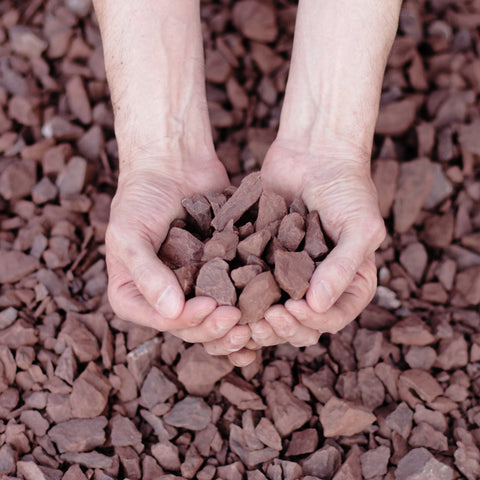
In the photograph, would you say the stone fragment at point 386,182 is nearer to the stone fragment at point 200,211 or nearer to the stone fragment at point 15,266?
the stone fragment at point 200,211

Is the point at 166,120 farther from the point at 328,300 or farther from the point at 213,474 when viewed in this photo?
the point at 213,474

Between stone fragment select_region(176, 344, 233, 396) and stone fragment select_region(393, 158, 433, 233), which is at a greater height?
stone fragment select_region(393, 158, 433, 233)


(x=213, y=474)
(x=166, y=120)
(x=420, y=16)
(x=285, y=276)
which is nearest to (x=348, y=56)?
(x=166, y=120)

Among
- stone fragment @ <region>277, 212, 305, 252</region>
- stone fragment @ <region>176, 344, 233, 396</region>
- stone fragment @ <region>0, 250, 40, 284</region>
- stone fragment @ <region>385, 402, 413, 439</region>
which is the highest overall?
stone fragment @ <region>277, 212, 305, 252</region>

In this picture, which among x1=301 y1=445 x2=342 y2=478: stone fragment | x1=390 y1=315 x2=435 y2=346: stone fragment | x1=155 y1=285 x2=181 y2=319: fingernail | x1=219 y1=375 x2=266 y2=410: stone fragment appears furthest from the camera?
x1=390 y1=315 x2=435 y2=346: stone fragment

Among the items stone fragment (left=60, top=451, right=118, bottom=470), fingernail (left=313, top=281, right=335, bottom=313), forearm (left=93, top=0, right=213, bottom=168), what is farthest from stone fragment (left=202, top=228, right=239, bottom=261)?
stone fragment (left=60, top=451, right=118, bottom=470)

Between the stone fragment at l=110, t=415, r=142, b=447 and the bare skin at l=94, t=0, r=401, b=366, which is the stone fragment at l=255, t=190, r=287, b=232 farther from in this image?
the stone fragment at l=110, t=415, r=142, b=447

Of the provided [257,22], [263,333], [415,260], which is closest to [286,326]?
[263,333]
